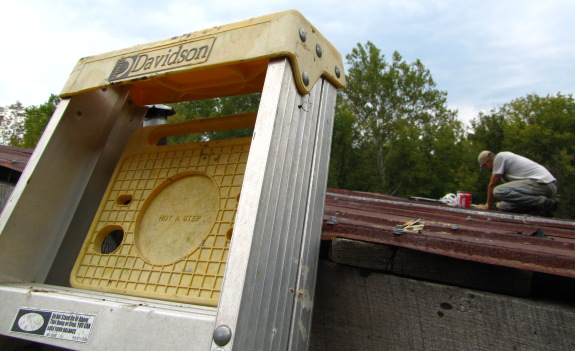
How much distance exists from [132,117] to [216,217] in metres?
0.84

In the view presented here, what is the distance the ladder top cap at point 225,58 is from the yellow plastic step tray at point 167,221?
0.79ft

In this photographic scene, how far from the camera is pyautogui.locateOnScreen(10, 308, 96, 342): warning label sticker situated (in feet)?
3.27

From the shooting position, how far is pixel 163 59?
4.63ft

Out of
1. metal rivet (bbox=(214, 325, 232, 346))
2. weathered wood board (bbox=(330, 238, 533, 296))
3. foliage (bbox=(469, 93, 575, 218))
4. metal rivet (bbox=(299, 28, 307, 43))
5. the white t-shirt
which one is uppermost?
foliage (bbox=(469, 93, 575, 218))

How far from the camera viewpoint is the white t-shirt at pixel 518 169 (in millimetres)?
4707

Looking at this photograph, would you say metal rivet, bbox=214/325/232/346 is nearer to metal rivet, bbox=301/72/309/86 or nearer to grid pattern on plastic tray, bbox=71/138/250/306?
grid pattern on plastic tray, bbox=71/138/250/306

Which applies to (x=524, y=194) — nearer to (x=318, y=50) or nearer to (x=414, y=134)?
(x=318, y=50)

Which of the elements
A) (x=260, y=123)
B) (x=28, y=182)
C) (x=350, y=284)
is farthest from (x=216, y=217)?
(x=28, y=182)

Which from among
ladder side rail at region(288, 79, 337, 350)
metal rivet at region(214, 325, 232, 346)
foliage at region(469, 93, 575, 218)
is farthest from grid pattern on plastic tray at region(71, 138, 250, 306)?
foliage at region(469, 93, 575, 218)

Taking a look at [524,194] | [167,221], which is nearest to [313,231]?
[167,221]

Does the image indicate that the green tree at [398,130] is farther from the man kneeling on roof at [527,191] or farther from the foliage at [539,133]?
the man kneeling on roof at [527,191]

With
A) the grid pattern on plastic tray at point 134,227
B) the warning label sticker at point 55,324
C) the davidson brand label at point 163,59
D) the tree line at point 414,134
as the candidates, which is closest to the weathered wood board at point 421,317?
the grid pattern on plastic tray at point 134,227

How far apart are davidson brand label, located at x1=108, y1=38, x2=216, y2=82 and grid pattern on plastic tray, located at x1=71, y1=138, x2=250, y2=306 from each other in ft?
1.16

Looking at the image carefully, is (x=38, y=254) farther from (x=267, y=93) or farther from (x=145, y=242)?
(x=267, y=93)
